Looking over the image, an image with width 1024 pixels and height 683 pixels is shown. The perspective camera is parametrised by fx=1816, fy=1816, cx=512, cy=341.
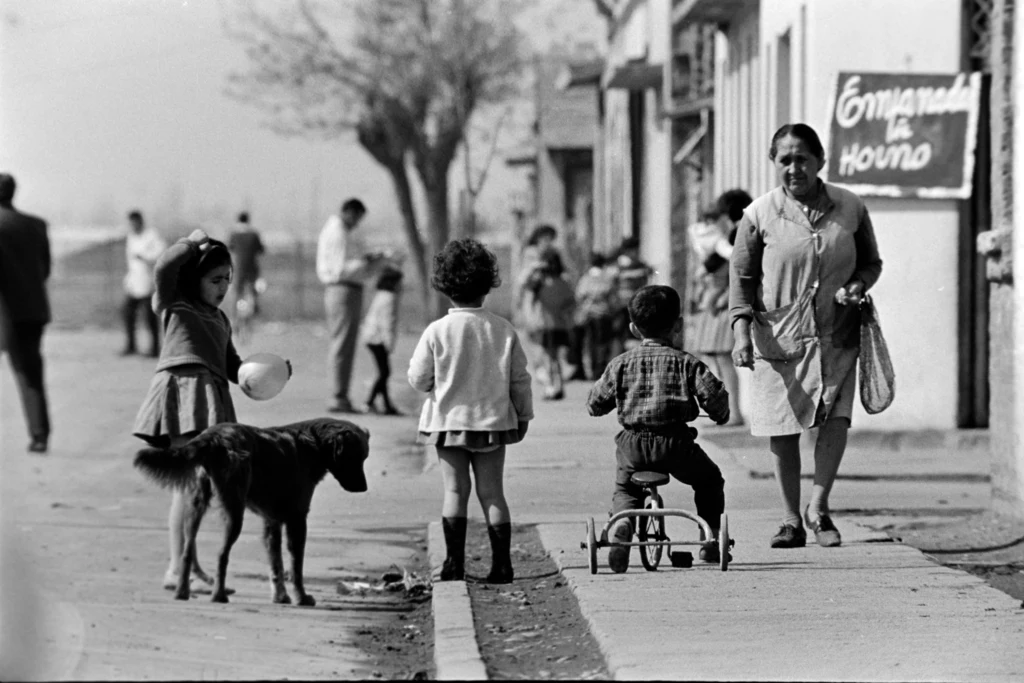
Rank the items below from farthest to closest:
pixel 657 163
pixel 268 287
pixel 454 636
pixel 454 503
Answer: pixel 268 287, pixel 657 163, pixel 454 503, pixel 454 636

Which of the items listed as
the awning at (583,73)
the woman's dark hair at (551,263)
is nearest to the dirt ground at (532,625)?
the woman's dark hair at (551,263)

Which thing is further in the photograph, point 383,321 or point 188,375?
point 383,321

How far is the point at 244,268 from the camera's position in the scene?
43.3 feet

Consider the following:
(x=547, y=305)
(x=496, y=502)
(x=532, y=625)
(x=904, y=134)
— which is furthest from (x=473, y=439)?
(x=547, y=305)

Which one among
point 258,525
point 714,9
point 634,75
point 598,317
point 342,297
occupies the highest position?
point 634,75

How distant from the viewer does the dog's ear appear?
486 centimetres

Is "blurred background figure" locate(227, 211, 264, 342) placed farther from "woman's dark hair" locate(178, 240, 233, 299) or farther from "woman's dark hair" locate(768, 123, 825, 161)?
"woman's dark hair" locate(768, 123, 825, 161)

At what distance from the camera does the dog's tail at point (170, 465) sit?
4551 millimetres

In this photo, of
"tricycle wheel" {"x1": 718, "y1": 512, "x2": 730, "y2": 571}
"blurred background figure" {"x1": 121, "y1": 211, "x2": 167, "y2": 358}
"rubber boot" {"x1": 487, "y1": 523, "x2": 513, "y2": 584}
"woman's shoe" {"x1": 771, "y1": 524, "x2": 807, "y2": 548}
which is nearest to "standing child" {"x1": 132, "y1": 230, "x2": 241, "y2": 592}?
"blurred background figure" {"x1": 121, "y1": 211, "x2": 167, "y2": 358}

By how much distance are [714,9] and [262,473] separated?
8.77 meters

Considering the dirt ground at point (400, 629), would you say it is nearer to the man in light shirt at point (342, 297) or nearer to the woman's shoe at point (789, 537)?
the woman's shoe at point (789, 537)

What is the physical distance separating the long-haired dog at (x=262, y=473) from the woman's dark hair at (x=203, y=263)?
55 centimetres

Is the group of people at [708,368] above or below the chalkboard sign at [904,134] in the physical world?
below

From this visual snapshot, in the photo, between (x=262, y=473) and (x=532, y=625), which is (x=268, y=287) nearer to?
(x=532, y=625)
